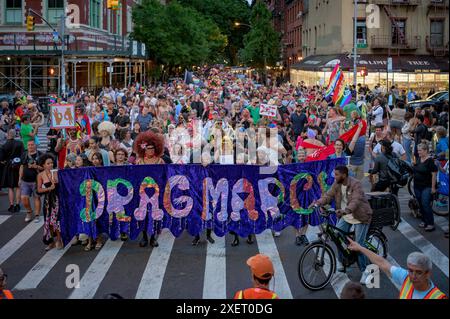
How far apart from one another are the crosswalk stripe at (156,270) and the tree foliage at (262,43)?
6383 cm

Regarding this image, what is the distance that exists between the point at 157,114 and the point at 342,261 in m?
11.5

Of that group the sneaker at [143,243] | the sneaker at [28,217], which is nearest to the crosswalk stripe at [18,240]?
the sneaker at [28,217]

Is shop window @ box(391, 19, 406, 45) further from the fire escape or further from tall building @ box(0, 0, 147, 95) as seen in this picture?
tall building @ box(0, 0, 147, 95)

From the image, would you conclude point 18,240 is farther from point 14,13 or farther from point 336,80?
point 14,13

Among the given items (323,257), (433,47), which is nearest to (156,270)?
(323,257)

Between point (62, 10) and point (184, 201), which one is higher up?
point (62, 10)

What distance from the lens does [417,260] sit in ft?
17.8

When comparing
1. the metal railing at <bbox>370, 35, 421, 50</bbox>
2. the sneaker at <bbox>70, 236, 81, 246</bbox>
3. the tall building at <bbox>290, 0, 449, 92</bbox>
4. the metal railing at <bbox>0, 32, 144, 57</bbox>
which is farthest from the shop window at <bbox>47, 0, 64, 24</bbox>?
the sneaker at <bbox>70, 236, 81, 246</bbox>

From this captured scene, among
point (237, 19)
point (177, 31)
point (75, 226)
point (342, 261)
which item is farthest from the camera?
point (237, 19)

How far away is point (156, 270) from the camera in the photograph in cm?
961

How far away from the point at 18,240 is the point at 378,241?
6228mm

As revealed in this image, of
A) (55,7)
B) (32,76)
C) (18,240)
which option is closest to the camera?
(18,240)
